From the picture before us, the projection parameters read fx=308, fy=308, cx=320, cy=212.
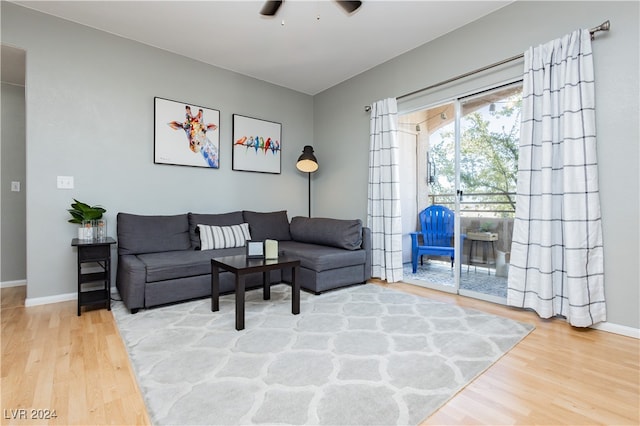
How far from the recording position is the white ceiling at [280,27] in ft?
9.33

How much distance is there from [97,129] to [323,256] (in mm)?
2718

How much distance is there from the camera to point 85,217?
2.88 m

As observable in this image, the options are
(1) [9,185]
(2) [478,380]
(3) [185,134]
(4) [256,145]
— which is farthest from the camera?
(4) [256,145]

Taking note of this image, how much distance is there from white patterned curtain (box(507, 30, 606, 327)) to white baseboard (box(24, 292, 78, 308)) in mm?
4223

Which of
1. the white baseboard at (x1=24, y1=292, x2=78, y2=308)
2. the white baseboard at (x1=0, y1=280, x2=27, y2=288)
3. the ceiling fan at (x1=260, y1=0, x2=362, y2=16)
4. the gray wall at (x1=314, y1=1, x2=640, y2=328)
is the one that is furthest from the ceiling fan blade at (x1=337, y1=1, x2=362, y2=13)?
the white baseboard at (x1=0, y1=280, x2=27, y2=288)

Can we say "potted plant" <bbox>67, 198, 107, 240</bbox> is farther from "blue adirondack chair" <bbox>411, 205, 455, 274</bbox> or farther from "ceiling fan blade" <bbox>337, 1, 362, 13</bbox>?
"blue adirondack chair" <bbox>411, 205, 455, 274</bbox>

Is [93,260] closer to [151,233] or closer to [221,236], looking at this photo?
[151,233]

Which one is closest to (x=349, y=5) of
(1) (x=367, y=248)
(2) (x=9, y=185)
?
(1) (x=367, y=248)

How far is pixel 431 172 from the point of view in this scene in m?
4.11

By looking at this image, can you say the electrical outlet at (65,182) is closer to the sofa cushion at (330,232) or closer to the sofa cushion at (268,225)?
the sofa cushion at (268,225)

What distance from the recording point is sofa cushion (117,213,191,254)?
3133 millimetres

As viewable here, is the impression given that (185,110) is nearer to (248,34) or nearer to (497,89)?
(248,34)

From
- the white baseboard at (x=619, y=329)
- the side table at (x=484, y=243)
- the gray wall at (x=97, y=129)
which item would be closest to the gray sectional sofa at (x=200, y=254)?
the gray wall at (x=97, y=129)

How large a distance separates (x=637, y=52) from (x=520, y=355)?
2.28 meters
